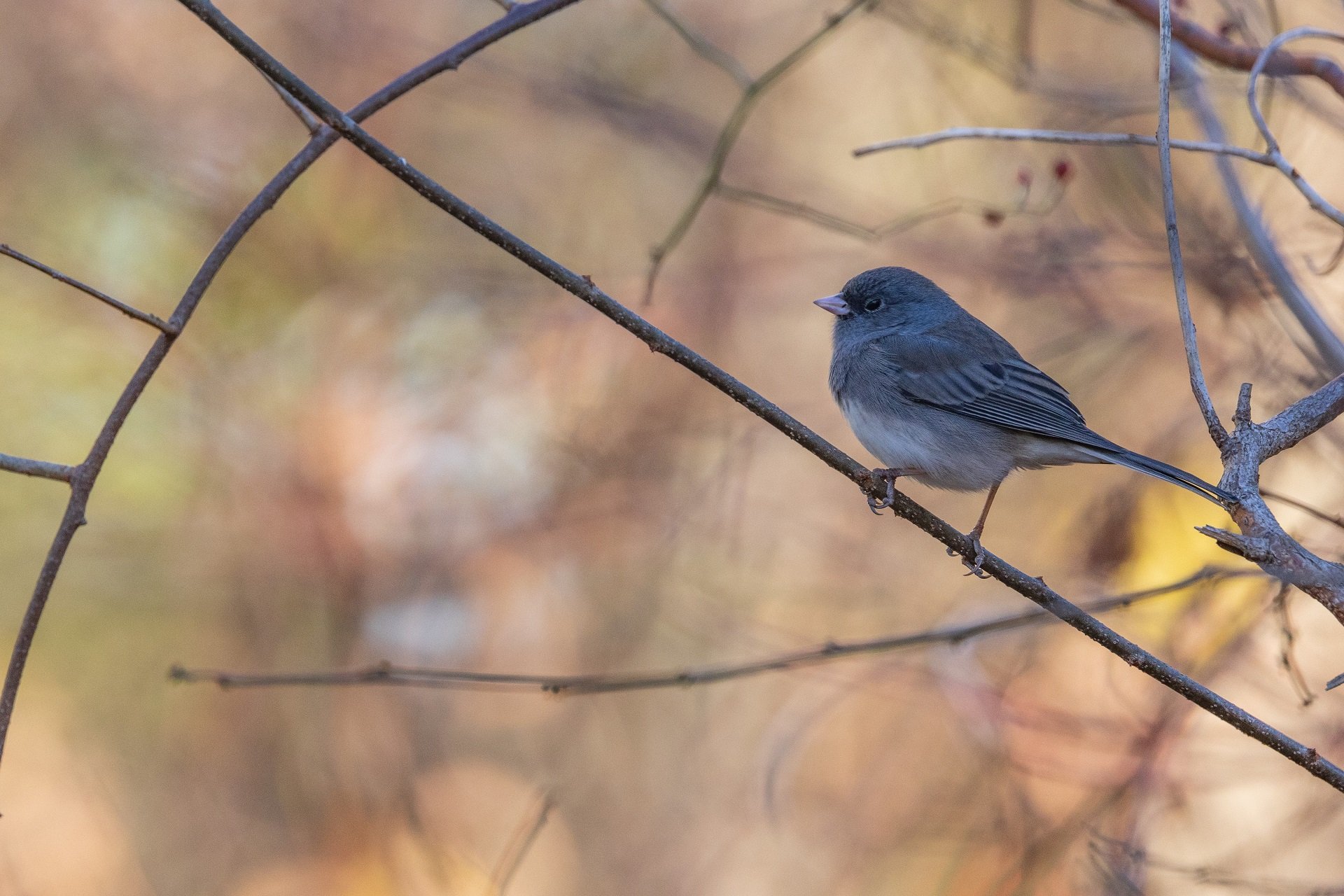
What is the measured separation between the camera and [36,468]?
1618 millimetres

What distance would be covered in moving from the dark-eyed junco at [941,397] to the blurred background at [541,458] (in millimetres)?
792

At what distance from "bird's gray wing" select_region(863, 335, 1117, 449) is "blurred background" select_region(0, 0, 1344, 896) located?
98cm

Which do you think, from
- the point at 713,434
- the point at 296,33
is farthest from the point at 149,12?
the point at 713,434

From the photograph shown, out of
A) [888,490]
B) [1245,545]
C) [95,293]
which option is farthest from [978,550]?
[95,293]

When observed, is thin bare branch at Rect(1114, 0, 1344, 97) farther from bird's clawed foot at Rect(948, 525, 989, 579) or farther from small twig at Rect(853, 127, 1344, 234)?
bird's clawed foot at Rect(948, 525, 989, 579)

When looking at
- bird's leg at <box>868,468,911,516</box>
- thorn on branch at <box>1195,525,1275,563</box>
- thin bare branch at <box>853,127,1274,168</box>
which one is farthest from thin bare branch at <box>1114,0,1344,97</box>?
thorn on branch at <box>1195,525,1275,563</box>

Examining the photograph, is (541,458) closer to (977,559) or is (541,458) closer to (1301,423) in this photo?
(977,559)

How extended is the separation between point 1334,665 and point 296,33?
15.2 ft

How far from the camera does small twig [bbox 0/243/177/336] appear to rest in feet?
5.39

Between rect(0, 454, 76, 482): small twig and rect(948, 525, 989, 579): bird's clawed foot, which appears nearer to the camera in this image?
rect(0, 454, 76, 482): small twig

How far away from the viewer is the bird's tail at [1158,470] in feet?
6.40

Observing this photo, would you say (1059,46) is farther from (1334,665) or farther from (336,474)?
(336,474)

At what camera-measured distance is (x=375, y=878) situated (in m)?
4.28

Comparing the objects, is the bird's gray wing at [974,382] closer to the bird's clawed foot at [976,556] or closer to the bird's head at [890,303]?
the bird's head at [890,303]
